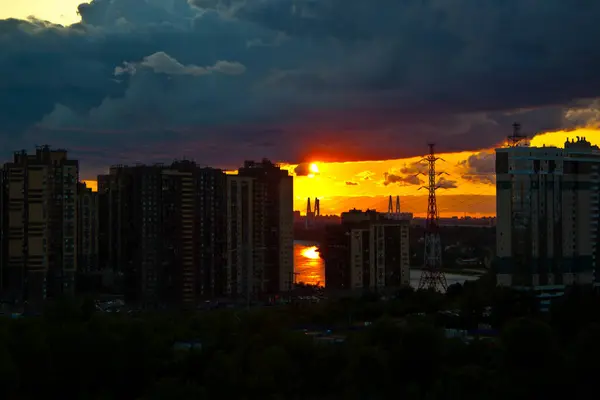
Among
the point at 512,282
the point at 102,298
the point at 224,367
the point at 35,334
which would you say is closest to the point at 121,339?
the point at 35,334

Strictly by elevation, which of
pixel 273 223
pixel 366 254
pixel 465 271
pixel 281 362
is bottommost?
pixel 465 271

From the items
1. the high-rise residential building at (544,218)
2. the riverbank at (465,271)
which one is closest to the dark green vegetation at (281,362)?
the high-rise residential building at (544,218)

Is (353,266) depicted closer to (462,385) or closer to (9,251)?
(9,251)

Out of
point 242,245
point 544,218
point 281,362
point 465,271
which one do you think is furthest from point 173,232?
point 465,271

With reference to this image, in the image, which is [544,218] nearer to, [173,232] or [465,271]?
[173,232]

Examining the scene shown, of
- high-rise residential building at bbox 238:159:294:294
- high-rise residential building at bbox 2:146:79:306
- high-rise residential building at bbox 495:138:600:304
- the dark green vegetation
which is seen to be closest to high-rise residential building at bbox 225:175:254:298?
high-rise residential building at bbox 238:159:294:294

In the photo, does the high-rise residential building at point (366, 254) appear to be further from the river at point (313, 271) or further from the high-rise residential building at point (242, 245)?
the river at point (313, 271)
